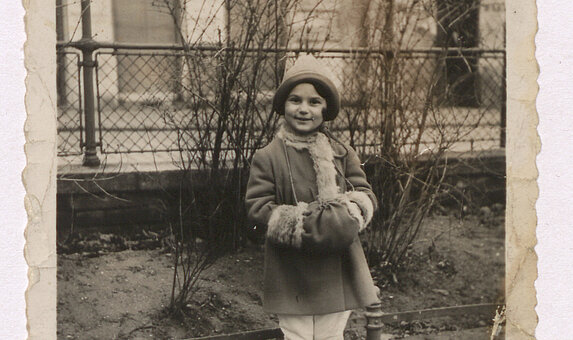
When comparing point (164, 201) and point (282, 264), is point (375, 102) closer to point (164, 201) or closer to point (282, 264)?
point (164, 201)

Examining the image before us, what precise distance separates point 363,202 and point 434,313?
1.30 metres

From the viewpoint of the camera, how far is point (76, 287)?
4137 millimetres

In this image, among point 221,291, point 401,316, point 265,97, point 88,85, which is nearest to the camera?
point 401,316

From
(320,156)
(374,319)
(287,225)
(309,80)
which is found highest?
(309,80)

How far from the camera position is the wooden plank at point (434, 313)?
373 cm

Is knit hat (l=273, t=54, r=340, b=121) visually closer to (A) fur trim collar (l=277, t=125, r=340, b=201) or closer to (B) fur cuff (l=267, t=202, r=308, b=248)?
(A) fur trim collar (l=277, t=125, r=340, b=201)

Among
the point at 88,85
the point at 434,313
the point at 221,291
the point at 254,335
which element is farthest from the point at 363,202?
the point at 88,85

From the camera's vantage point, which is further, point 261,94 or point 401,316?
point 261,94

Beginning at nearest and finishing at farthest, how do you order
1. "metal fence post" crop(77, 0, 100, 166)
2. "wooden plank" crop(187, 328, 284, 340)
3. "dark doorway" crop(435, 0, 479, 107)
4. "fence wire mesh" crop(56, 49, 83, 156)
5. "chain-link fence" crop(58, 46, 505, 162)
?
1. "wooden plank" crop(187, 328, 284, 340)
2. "chain-link fence" crop(58, 46, 505, 162)
3. "metal fence post" crop(77, 0, 100, 166)
4. "fence wire mesh" crop(56, 49, 83, 156)
5. "dark doorway" crop(435, 0, 479, 107)

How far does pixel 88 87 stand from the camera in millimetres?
4891

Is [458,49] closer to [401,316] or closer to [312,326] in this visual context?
[401,316]

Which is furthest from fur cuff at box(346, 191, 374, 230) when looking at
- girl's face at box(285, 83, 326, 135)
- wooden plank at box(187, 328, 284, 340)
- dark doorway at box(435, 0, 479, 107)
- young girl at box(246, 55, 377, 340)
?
dark doorway at box(435, 0, 479, 107)

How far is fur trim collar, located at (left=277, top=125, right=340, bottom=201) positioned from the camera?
9.62 feet

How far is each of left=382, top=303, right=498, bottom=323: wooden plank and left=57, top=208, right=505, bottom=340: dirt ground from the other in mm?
290
